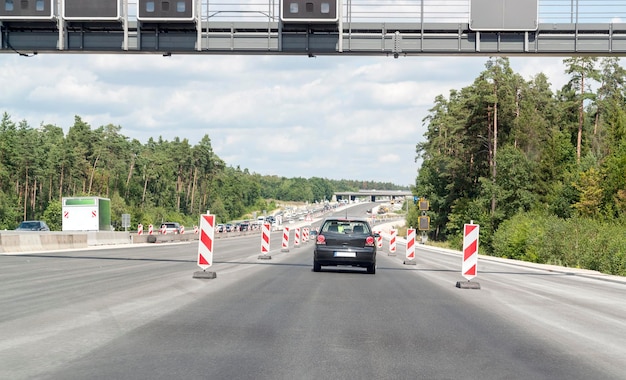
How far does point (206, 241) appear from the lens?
68.2 ft

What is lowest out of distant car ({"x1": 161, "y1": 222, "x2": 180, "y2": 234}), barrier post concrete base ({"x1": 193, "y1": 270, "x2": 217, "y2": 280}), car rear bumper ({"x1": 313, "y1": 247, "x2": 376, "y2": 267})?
distant car ({"x1": 161, "y1": 222, "x2": 180, "y2": 234})

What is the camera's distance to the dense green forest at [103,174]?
129 meters

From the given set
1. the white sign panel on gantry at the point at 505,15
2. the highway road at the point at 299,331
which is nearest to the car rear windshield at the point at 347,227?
the highway road at the point at 299,331

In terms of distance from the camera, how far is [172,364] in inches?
333

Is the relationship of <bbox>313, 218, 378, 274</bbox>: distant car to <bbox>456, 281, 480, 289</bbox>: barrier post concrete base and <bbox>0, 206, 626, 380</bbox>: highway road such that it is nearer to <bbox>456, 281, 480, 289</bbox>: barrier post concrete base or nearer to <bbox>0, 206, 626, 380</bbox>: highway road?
<bbox>0, 206, 626, 380</bbox>: highway road

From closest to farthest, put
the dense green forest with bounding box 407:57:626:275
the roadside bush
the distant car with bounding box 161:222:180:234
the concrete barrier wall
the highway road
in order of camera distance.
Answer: the highway road, the roadside bush, the concrete barrier wall, the dense green forest with bounding box 407:57:626:275, the distant car with bounding box 161:222:180:234

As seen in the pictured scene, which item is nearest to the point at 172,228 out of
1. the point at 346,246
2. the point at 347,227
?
the point at 347,227

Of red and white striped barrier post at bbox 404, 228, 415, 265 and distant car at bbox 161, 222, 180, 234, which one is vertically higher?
red and white striped barrier post at bbox 404, 228, 415, 265

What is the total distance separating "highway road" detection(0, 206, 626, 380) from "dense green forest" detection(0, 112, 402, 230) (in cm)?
10371

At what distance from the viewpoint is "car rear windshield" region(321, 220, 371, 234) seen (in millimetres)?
24938

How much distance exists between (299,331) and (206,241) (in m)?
9.94

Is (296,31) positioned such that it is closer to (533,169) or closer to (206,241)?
(206,241)

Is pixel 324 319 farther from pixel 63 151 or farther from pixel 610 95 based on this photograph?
pixel 63 151

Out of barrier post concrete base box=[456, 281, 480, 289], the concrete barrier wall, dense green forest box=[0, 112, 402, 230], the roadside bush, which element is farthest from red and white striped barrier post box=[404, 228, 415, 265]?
dense green forest box=[0, 112, 402, 230]
